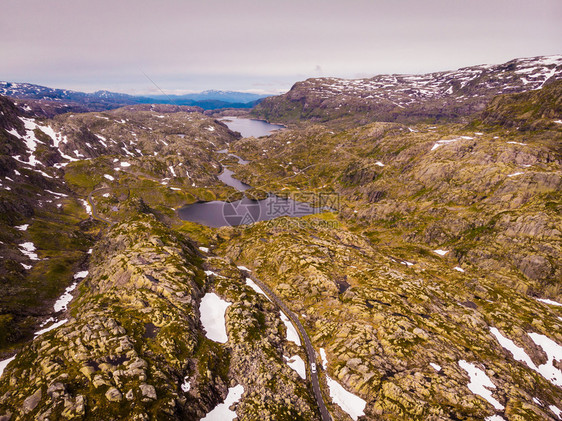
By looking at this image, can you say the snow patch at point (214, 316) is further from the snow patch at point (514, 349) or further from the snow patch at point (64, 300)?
the snow patch at point (514, 349)

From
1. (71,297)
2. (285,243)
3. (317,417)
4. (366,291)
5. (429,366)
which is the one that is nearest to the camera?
(317,417)

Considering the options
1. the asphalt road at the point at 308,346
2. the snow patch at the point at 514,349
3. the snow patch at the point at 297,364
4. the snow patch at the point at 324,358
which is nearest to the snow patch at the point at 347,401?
the asphalt road at the point at 308,346

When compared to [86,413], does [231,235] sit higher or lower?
lower

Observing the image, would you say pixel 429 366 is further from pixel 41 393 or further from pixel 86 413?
pixel 41 393

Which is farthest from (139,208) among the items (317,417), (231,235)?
(317,417)

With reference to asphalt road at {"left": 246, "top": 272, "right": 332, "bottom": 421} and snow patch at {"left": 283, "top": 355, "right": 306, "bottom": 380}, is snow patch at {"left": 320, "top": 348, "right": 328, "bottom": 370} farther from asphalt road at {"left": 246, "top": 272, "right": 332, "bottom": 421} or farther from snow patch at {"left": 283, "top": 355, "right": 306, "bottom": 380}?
snow patch at {"left": 283, "top": 355, "right": 306, "bottom": 380}

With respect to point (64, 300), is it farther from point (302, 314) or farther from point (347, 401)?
point (347, 401)

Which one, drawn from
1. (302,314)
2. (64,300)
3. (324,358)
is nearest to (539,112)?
(302,314)
